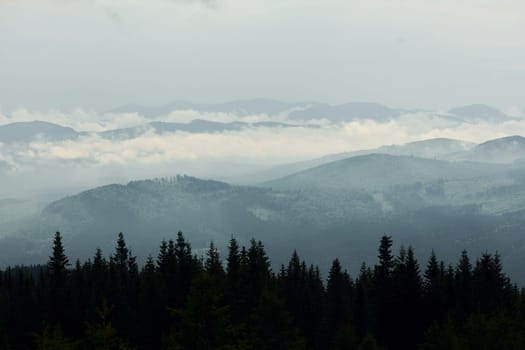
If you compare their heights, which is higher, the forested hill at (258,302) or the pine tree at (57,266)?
the pine tree at (57,266)

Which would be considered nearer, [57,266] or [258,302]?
[258,302]

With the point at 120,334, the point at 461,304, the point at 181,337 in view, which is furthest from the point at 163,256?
the point at 181,337

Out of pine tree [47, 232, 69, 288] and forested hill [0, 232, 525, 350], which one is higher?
pine tree [47, 232, 69, 288]

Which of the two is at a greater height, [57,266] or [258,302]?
[57,266]

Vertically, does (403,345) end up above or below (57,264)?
below

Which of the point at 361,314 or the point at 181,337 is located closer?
the point at 181,337

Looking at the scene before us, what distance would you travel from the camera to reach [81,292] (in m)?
105

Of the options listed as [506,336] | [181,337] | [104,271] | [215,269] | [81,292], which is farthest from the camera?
[104,271]

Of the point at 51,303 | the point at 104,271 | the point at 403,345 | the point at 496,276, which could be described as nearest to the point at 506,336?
the point at 403,345

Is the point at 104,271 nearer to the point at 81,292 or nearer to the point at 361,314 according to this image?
the point at 81,292

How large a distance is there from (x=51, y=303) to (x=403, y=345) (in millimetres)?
41604

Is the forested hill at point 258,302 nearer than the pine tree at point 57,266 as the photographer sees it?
Yes

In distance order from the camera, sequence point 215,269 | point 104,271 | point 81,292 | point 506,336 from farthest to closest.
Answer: point 104,271, point 81,292, point 215,269, point 506,336

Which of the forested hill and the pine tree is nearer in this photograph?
the forested hill
